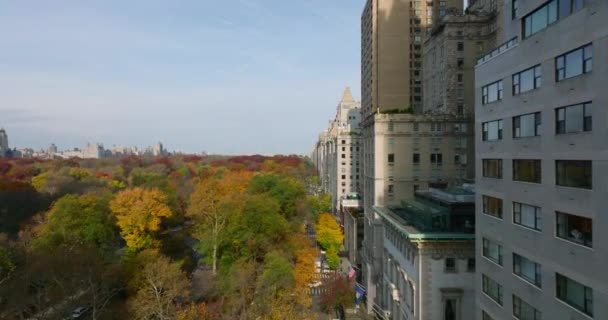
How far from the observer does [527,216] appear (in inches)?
752

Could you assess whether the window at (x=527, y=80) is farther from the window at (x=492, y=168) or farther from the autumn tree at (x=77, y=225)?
the autumn tree at (x=77, y=225)

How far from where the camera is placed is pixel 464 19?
159 ft

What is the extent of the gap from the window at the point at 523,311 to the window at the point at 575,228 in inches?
169

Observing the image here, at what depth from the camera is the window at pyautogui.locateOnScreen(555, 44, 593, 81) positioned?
594 inches

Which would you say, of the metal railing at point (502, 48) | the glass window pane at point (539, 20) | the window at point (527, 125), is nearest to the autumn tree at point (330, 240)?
the metal railing at point (502, 48)

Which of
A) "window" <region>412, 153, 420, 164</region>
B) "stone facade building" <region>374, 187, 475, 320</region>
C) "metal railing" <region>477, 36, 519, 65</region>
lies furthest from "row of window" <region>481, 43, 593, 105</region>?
"window" <region>412, 153, 420, 164</region>

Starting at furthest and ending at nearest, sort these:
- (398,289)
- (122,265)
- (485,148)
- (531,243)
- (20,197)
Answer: (20,197)
(122,265)
(398,289)
(485,148)
(531,243)

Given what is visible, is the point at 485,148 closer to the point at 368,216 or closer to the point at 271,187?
the point at 368,216

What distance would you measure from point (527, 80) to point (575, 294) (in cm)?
930

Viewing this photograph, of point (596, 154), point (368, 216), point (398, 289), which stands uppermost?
point (596, 154)

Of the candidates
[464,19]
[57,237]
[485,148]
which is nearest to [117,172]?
[57,237]

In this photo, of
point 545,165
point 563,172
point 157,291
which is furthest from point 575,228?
point 157,291

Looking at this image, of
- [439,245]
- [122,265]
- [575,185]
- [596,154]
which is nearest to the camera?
[596,154]

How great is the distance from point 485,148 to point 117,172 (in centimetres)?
15734
